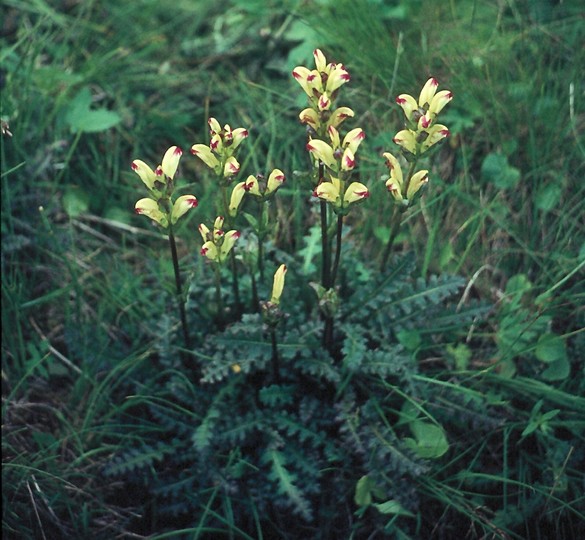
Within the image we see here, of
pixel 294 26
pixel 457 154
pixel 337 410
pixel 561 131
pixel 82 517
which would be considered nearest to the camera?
pixel 82 517

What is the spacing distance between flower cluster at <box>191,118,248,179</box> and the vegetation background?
0.15m

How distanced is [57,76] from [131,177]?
1.87 ft

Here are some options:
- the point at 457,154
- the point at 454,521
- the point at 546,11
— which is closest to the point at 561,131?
the point at 457,154

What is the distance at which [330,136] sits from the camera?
1.91 metres

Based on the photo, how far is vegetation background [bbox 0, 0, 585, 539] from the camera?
2.22 metres

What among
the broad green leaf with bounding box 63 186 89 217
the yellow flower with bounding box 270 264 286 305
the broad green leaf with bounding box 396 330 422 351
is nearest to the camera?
the yellow flower with bounding box 270 264 286 305

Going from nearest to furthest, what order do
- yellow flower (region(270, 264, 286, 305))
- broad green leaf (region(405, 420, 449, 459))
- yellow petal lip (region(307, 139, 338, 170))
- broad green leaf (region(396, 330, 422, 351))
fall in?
yellow petal lip (region(307, 139, 338, 170)) → yellow flower (region(270, 264, 286, 305)) → broad green leaf (region(405, 420, 449, 459)) → broad green leaf (region(396, 330, 422, 351))

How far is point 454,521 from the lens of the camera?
2201mm

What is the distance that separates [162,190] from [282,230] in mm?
917

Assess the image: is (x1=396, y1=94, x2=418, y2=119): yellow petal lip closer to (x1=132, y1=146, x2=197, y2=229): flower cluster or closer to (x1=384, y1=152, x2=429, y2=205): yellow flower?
(x1=384, y1=152, x2=429, y2=205): yellow flower

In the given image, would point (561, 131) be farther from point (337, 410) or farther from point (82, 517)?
point (82, 517)

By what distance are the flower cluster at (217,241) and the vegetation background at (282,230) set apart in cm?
7

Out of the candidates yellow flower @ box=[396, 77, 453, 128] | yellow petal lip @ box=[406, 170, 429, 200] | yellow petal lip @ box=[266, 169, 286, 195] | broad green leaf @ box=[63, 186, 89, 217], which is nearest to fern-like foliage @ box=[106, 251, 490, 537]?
yellow petal lip @ box=[406, 170, 429, 200]

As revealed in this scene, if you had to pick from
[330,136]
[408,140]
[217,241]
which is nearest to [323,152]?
[330,136]
